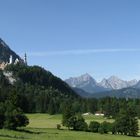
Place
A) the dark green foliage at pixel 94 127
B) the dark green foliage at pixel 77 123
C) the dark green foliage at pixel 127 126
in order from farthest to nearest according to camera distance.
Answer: the dark green foliage at pixel 77 123 < the dark green foliage at pixel 94 127 < the dark green foliage at pixel 127 126

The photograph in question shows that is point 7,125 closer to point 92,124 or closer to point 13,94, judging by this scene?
point 92,124

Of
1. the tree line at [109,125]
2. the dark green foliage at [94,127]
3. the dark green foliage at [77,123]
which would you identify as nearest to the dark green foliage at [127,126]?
the tree line at [109,125]

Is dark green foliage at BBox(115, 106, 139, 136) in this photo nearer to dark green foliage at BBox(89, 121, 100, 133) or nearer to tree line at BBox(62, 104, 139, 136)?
tree line at BBox(62, 104, 139, 136)

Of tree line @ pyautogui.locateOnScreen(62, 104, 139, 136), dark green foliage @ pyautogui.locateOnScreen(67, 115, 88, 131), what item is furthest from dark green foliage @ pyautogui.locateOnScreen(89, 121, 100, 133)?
dark green foliage @ pyautogui.locateOnScreen(67, 115, 88, 131)

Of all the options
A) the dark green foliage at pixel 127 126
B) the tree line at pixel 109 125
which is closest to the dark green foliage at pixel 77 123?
the tree line at pixel 109 125

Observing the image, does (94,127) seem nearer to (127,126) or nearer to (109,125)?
(109,125)

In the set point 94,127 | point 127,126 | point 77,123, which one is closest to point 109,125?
point 94,127

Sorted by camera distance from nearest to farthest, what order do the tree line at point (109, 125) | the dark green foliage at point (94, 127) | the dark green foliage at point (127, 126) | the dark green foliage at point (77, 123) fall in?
the dark green foliage at point (127, 126), the tree line at point (109, 125), the dark green foliage at point (94, 127), the dark green foliage at point (77, 123)

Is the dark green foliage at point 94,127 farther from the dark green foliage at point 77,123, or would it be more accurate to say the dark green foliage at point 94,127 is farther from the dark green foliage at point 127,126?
the dark green foliage at point 127,126

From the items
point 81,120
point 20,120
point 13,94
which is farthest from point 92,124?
point 13,94

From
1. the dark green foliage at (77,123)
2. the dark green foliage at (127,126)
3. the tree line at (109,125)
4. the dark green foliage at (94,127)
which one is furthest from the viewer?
the dark green foliage at (77,123)

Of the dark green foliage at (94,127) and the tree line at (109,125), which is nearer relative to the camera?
the tree line at (109,125)

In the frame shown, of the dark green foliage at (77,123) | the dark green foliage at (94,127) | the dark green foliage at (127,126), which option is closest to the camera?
the dark green foliage at (127,126)

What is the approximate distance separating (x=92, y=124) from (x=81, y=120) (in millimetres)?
3749
